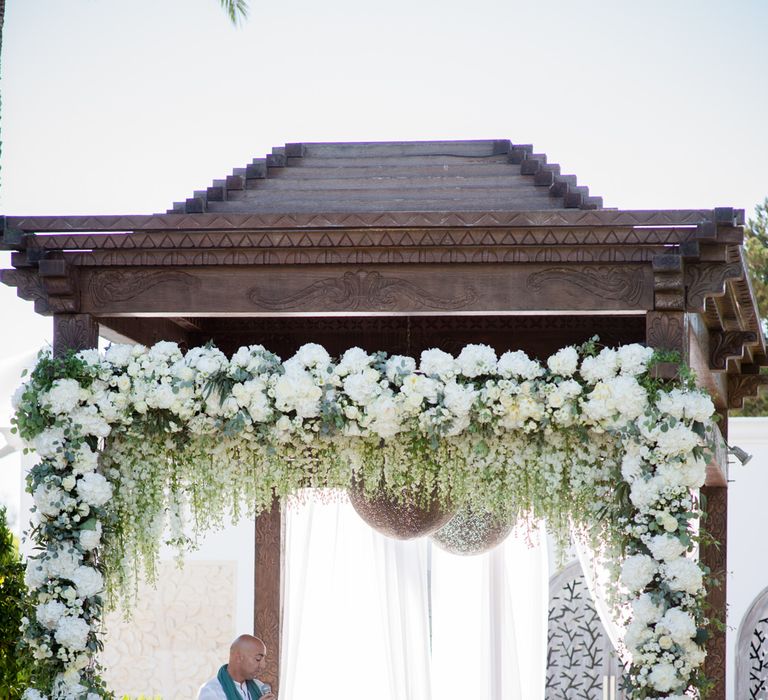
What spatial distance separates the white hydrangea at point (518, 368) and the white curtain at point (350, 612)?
3.59 meters

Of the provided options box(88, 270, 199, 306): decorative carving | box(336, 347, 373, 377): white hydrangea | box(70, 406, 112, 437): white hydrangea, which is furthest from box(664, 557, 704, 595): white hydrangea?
box(70, 406, 112, 437): white hydrangea

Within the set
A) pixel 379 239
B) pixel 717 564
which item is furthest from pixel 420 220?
pixel 717 564

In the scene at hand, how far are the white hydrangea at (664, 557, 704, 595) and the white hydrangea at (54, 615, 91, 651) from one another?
235 cm

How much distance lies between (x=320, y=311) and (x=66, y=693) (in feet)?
6.13

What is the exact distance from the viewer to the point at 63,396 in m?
5.60

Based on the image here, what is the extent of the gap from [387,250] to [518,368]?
726mm

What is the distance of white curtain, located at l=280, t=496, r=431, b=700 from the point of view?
898 centimetres

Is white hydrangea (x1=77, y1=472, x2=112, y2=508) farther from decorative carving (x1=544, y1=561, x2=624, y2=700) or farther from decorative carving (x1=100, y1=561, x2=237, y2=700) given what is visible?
decorative carving (x1=100, y1=561, x2=237, y2=700)

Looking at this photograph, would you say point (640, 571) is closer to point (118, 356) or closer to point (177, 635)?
point (118, 356)

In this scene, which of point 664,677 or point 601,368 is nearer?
point 664,677

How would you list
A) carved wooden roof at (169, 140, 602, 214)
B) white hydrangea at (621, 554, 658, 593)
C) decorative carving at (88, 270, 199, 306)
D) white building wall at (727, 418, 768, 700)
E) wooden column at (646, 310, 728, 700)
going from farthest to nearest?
1. white building wall at (727, 418, 768, 700)
2. wooden column at (646, 310, 728, 700)
3. carved wooden roof at (169, 140, 602, 214)
4. decorative carving at (88, 270, 199, 306)
5. white hydrangea at (621, 554, 658, 593)

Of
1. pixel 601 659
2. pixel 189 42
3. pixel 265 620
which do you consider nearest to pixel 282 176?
pixel 265 620

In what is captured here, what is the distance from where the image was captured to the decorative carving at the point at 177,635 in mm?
11047

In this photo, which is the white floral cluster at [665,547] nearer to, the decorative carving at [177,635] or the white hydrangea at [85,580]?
the white hydrangea at [85,580]
